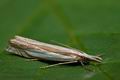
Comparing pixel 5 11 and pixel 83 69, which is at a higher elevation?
pixel 5 11

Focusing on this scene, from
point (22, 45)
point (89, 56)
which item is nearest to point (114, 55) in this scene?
point (89, 56)

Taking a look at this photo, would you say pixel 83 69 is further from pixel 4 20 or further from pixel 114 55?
pixel 4 20

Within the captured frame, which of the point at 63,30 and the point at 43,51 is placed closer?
the point at 63,30

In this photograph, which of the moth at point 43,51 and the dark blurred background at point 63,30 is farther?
the moth at point 43,51

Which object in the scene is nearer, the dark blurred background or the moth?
the dark blurred background
